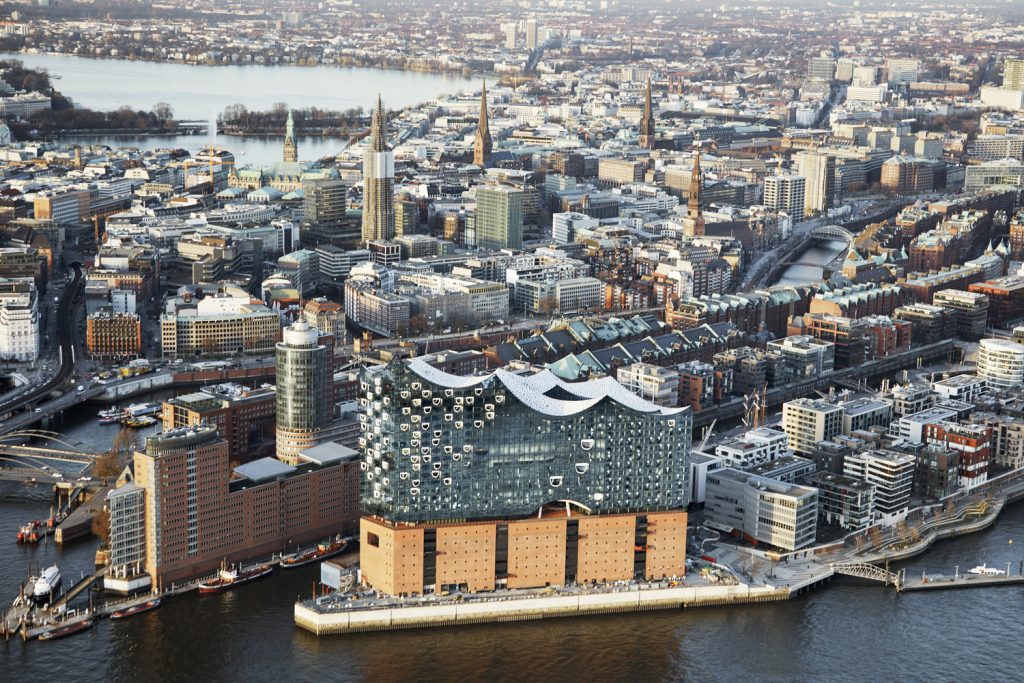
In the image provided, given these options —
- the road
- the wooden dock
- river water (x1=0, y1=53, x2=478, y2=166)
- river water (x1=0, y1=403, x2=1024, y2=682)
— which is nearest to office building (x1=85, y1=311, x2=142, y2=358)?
the road

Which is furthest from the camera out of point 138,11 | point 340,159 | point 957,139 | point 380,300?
point 138,11

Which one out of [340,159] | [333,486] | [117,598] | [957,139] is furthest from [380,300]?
[957,139]

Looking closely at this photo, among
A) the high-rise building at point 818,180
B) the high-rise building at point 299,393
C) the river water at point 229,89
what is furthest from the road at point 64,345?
the high-rise building at point 818,180

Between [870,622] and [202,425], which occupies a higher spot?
[202,425]

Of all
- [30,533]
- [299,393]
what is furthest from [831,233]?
[30,533]

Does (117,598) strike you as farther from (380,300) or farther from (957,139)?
(957,139)

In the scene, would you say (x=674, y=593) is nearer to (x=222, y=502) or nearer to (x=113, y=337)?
(x=222, y=502)
